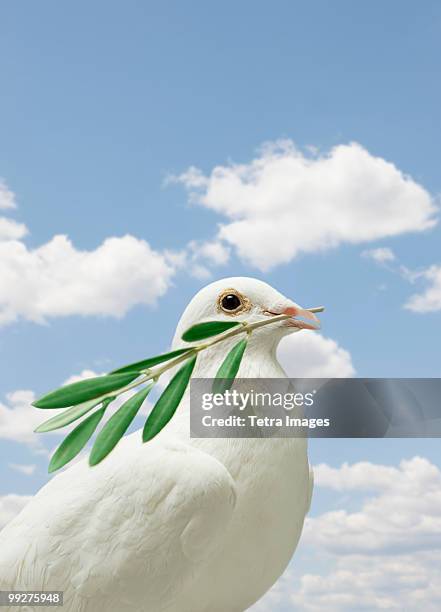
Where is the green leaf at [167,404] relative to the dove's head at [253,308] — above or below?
below

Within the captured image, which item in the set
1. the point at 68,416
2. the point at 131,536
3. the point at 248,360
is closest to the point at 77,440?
the point at 68,416

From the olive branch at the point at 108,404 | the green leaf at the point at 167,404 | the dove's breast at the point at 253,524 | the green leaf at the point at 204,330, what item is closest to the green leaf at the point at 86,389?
the olive branch at the point at 108,404

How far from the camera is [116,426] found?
3.33 meters

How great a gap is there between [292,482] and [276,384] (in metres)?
0.47

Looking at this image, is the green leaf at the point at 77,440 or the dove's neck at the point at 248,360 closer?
the green leaf at the point at 77,440

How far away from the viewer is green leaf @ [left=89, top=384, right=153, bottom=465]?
3.29 metres

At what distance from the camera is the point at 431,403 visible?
4152 millimetres

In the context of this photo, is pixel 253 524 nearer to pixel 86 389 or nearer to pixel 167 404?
→ pixel 167 404

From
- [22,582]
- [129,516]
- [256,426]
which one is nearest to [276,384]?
[256,426]

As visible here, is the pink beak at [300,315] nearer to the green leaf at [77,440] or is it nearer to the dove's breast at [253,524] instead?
the dove's breast at [253,524]

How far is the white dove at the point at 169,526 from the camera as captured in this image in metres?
3.56

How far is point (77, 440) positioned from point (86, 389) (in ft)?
0.70

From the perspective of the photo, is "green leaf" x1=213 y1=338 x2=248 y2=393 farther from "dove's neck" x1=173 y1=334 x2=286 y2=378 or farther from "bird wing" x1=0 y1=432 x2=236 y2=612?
"dove's neck" x1=173 y1=334 x2=286 y2=378

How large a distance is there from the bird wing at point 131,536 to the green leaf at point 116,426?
1.38 ft
